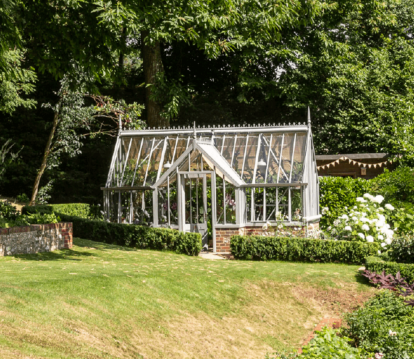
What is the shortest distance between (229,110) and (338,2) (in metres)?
7.84

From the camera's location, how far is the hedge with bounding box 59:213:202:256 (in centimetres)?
1638

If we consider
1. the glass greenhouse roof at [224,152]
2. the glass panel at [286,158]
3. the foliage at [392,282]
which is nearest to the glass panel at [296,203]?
the glass greenhouse roof at [224,152]

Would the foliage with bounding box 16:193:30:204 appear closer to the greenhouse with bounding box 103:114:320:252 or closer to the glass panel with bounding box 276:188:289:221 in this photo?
the greenhouse with bounding box 103:114:320:252

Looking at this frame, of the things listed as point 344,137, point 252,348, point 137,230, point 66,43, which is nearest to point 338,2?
point 344,137

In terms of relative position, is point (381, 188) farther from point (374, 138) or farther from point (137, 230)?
point (137, 230)

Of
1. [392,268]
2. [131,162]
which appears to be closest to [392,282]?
[392,268]

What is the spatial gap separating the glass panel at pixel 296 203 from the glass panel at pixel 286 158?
429mm

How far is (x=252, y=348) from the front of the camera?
891cm

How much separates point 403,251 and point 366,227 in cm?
232

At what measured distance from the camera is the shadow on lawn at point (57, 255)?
13.3m

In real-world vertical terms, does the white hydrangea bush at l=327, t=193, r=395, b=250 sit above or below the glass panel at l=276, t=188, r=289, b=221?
below

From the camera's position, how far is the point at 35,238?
14.1 m

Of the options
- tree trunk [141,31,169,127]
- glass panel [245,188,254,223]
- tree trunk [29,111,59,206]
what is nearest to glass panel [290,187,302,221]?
glass panel [245,188,254,223]

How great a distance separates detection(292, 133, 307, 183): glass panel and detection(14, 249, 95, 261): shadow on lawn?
23.3 ft
